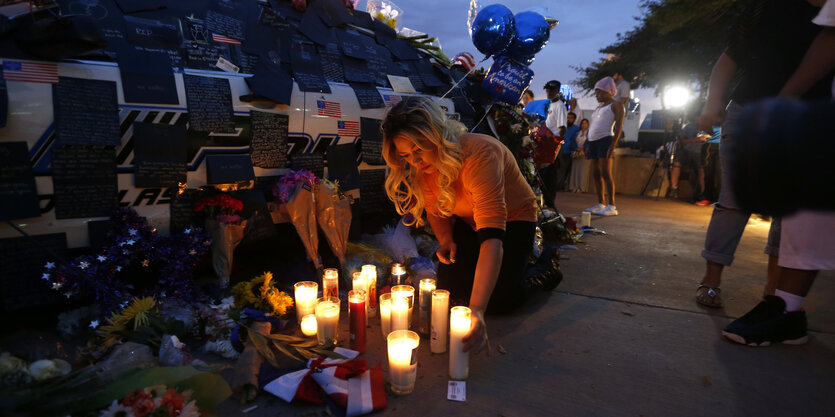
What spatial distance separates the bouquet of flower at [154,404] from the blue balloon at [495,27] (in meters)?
3.92

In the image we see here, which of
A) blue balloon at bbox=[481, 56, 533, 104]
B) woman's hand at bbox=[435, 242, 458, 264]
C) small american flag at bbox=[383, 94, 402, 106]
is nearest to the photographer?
woman's hand at bbox=[435, 242, 458, 264]

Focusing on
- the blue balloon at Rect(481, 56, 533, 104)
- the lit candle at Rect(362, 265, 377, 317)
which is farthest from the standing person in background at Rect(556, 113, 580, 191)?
the lit candle at Rect(362, 265, 377, 317)

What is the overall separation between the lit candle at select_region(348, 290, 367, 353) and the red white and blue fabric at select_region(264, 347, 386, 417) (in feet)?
1.04

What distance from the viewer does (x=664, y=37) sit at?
14.6m

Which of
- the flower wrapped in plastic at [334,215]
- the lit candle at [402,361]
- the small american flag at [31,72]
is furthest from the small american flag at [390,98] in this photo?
the lit candle at [402,361]

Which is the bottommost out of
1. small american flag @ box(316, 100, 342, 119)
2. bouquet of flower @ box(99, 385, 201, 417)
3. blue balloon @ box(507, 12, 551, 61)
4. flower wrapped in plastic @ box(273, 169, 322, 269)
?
bouquet of flower @ box(99, 385, 201, 417)

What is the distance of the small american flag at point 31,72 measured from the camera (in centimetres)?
202

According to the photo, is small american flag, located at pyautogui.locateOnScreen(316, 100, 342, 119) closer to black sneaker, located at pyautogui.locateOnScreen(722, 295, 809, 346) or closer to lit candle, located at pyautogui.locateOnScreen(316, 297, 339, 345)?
lit candle, located at pyautogui.locateOnScreen(316, 297, 339, 345)

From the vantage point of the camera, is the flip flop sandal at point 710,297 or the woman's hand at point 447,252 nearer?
the woman's hand at point 447,252

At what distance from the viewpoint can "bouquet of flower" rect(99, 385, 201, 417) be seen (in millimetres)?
1105

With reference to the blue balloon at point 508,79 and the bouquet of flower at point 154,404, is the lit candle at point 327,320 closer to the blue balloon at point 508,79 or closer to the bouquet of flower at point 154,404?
the bouquet of flower at point 154,404

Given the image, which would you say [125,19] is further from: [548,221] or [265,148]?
[548,221]

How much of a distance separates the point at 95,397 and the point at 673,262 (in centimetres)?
422

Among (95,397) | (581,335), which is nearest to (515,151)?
(581,335)
